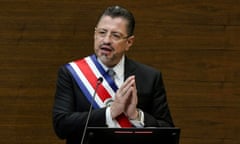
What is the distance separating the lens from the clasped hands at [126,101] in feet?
5.99

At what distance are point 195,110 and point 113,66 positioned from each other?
1.13m

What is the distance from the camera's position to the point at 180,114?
309cm

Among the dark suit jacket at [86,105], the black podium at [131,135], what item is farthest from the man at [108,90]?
the black podium at [131,135]

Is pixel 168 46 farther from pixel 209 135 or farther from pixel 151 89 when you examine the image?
pixel 151 89

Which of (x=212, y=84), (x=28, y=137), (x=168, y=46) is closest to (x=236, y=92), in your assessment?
(x=212, y=84)

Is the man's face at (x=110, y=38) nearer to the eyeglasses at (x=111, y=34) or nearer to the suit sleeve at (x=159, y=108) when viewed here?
the eyeglasses at (x=111, y=34)

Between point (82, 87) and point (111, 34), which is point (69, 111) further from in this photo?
point (111, 34)

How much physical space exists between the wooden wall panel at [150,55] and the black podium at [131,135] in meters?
1.43

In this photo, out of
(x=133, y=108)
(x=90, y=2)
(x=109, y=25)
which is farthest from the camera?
(x=90, y=2)

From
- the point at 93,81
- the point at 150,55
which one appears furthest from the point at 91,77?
the point at 150,55

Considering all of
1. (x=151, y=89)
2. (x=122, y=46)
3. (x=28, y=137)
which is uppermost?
(x=122, y=46)

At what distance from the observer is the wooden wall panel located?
9.91ft

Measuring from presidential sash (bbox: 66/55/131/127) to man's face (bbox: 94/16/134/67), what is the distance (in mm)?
48

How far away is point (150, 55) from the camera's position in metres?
3.06
